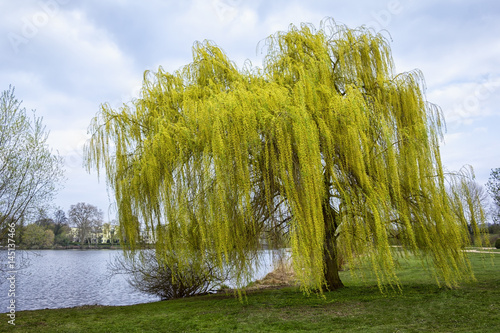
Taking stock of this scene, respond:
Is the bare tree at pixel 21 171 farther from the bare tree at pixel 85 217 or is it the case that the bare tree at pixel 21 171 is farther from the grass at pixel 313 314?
the bare tree at pixel 85 217

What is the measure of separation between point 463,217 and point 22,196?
34.7ft

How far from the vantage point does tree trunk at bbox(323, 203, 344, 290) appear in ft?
23.4

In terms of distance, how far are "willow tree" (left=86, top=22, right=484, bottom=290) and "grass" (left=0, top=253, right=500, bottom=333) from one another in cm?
55

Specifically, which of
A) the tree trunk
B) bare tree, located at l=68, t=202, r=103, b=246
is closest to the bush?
the tree trunk

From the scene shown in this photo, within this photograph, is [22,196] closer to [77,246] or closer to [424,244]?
[424,244]

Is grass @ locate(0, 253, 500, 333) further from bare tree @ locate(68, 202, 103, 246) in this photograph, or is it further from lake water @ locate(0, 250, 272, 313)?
bare tree @ locate(68, 202, 103, 246)

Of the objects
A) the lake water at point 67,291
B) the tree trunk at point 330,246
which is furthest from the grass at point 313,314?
the lake water at point 67,291

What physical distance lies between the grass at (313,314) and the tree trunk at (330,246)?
1.00ft

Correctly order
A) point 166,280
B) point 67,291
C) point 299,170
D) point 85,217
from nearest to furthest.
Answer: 1. point 299,170
2. point 166,280
3. point 67,291
4. point 85,217

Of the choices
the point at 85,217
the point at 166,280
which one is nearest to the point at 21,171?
the point at 166,280

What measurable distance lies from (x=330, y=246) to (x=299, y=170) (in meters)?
2.44

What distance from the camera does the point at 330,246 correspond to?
7539 mm

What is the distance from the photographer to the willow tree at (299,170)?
5887mm

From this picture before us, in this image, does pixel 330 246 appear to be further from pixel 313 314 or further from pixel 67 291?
pixel 67 291
